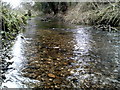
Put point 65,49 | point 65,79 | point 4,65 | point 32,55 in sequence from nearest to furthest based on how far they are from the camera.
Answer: point 65,79, point 4,65, point 32,55, point 65,49

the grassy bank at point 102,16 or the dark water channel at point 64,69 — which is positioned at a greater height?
the grassy bank at point 102,16

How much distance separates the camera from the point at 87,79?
93.2 inches

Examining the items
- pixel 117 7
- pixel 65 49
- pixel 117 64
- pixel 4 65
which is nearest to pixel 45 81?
pixel 4 65

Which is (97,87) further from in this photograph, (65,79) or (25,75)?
(25,75)

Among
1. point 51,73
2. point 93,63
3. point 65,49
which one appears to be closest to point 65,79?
point 51,73

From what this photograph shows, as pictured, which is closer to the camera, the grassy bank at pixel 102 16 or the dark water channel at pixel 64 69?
the dark water channel at pixel 64 69

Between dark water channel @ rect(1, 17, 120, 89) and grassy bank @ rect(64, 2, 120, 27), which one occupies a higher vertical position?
grassy bank @ rect(64, 2, 120, 27)

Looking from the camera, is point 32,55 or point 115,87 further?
point 32,55

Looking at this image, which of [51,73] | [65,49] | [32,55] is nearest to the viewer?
[51,73]

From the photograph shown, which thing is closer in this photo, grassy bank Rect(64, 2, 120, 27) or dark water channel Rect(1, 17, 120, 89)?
dark water channel Rect(1, 17, 120, 89)

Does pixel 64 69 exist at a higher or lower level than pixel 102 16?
lower

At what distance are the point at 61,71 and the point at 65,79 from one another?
1.00 ft

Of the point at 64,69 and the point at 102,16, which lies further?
the point at 102,16

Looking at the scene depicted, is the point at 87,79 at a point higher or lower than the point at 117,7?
lower
